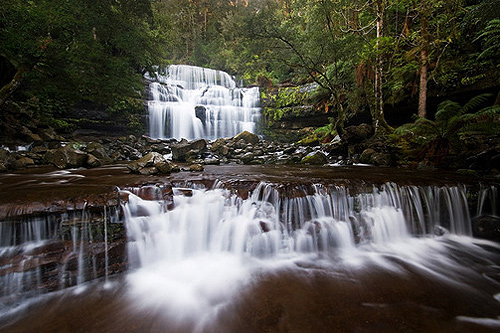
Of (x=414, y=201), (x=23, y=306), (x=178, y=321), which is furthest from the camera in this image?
(x=414, y=201)

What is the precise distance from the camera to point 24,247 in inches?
96.0

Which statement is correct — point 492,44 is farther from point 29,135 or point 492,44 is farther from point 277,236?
point 29,135

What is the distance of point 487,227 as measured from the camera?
3.58 metres

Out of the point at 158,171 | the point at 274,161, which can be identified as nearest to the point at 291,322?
the point at 158,171

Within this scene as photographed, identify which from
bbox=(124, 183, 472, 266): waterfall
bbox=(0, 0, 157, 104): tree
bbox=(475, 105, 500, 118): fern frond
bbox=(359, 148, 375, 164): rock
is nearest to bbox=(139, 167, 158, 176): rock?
bbox=(124, 183, 472, 266): waterfall

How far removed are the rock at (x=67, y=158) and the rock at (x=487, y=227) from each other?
9.18 meters

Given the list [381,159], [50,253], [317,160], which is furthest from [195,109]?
[50,253]

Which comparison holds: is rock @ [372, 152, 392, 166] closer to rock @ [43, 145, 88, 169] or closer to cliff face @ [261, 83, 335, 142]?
cliff face @ [261, 83, 335, 142]

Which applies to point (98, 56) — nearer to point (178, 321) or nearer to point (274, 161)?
point (274, 161)

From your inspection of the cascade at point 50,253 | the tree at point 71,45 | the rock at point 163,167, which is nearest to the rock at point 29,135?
the tree at point 71,45

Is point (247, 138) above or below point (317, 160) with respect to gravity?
above

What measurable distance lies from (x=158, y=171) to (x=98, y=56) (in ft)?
22.4

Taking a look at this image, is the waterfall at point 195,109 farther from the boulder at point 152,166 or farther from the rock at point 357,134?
the boulder at point 152,166

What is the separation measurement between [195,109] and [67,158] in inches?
383
